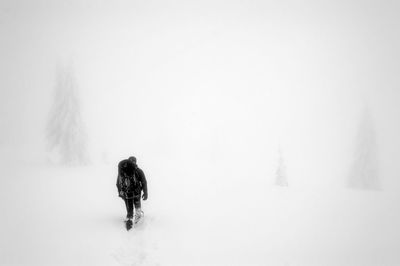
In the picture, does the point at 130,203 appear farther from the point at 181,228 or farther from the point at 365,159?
the point at 365,159

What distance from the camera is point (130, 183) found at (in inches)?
384

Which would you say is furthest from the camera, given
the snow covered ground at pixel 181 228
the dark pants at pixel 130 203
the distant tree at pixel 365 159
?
the distant tree at pixel 365 159

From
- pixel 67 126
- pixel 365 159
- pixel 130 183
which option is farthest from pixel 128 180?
pixel 365 159

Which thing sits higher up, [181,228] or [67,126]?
[67,126]

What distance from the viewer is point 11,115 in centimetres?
6259

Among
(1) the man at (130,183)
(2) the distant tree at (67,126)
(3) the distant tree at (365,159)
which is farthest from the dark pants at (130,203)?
(3) the distant tree at (365,159)

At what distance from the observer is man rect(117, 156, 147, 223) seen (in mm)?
9688

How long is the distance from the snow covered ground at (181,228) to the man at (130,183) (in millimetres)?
1146

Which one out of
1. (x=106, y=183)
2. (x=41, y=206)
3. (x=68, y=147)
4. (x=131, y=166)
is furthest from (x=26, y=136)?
(x=131, y=166)

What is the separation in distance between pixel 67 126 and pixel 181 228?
21428 millimetres

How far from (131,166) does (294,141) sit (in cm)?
15169

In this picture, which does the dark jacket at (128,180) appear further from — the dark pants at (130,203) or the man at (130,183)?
the dark pants at (130,203)

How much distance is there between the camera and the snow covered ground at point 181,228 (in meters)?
8.32

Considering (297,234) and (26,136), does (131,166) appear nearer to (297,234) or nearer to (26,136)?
(297,234)
